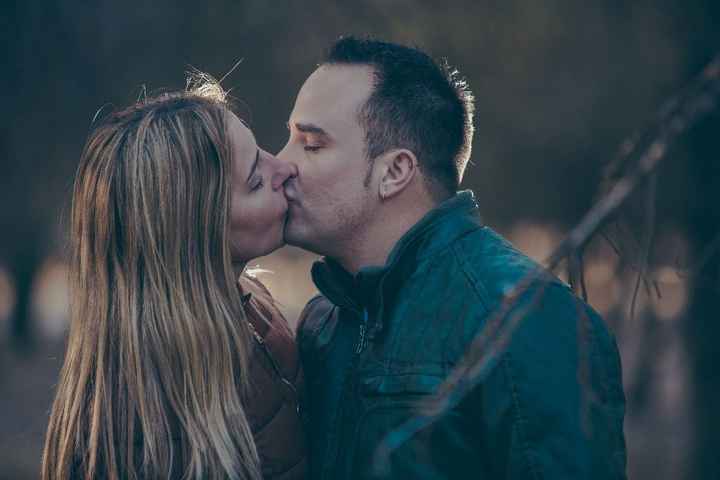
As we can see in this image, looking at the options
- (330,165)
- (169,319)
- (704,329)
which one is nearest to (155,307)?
(169,319)

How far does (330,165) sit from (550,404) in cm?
117

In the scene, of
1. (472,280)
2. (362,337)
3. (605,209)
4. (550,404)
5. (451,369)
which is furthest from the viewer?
(362,337)

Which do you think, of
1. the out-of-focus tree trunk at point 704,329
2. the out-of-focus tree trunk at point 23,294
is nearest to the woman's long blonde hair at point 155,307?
the out-of-focus tree trunk at point 704,329

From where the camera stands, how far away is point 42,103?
748 cm

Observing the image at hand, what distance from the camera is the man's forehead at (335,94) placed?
111 inches

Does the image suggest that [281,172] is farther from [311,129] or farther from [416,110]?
[416,110]

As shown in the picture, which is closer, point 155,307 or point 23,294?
point 155,307

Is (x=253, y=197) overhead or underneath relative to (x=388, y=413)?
overhead

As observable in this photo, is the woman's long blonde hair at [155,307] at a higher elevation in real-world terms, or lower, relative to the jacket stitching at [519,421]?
higher

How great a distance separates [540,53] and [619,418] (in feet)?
19.0

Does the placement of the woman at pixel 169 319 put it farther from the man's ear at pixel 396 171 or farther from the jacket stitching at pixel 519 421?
the jacket stitching at pixel 519 421

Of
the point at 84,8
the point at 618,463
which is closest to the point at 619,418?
the point at 618,463

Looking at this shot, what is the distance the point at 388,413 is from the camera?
90.7 inches

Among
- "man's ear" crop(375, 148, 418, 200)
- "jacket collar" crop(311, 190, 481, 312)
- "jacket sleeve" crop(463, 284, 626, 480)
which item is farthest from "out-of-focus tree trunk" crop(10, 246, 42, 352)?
"jacket sleeve" crop(463, 284, 626, 480)
